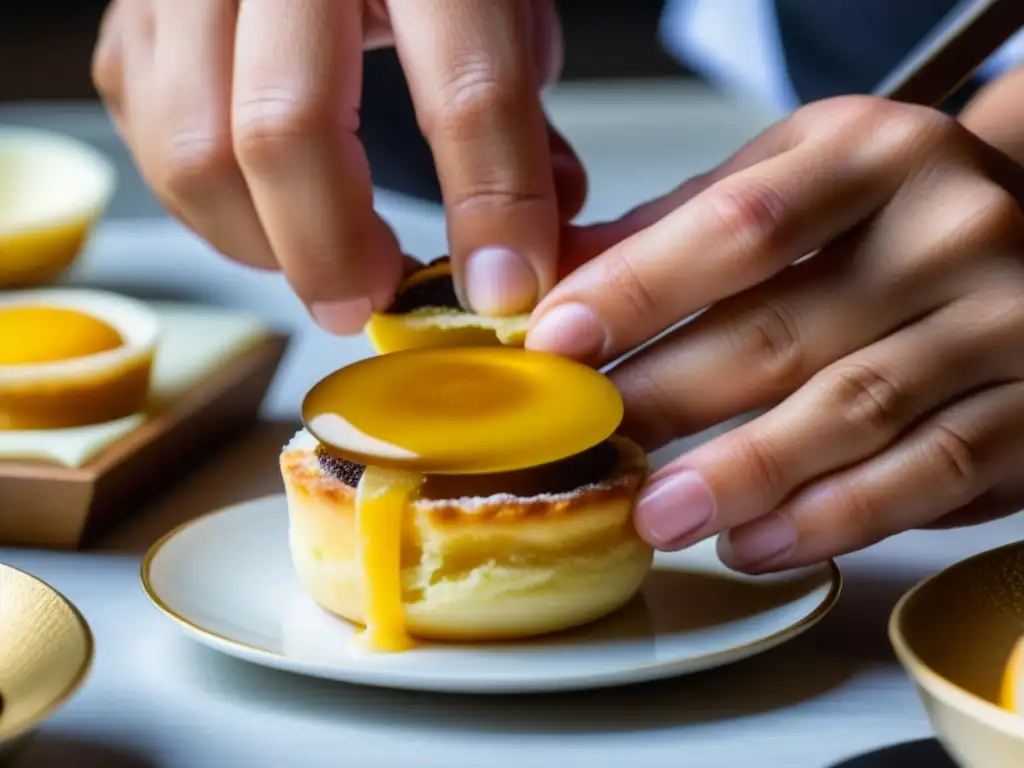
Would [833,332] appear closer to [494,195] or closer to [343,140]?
[494,195]

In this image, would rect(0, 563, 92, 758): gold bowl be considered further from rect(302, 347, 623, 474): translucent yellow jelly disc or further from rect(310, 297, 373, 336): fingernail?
rect(310, 297, 373, 336): fingernail

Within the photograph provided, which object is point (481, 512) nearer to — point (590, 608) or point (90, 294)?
point (590, 608)

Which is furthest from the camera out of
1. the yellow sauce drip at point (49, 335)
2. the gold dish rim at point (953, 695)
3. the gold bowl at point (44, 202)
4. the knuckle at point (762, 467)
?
the gold bowl at point (44, 202)

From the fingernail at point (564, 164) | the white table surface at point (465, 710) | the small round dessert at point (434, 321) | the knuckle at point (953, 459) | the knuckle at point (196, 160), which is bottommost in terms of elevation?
the white table surface at point (465, 710)

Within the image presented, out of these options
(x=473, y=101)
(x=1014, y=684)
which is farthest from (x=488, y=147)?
(x=1014, y=684)

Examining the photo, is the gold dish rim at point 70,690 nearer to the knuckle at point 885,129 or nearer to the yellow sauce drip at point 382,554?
the yellow sauce drip at point 382,554

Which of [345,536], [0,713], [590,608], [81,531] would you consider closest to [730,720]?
[590,608]

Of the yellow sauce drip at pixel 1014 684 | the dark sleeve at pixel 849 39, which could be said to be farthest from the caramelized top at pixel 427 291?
the dark sleeve at pixel 849 39
